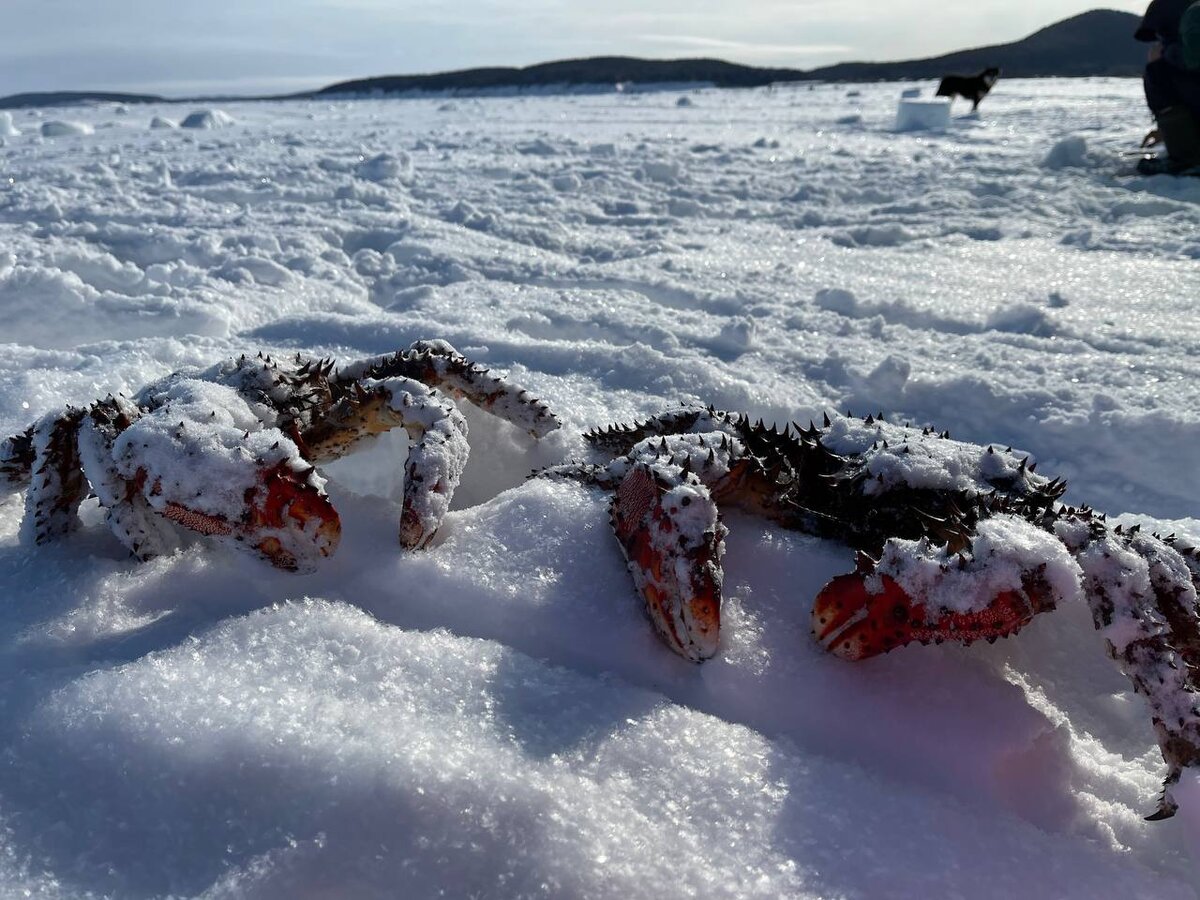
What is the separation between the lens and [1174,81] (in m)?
8.70

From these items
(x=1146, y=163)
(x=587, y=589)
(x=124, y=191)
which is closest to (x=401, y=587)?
(x=587, y=589)

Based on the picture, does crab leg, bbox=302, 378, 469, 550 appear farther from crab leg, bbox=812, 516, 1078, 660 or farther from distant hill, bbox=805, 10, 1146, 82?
distant hill, bbox=805, 10, 1146, 82

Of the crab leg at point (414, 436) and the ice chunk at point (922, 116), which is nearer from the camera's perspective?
the crab leg at point (414, 436)

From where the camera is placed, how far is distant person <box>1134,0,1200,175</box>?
26.3 ft

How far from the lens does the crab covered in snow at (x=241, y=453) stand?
1643 millimetres

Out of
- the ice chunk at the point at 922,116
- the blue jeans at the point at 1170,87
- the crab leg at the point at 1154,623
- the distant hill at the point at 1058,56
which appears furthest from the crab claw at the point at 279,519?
the distant hill at the point at 1058,56

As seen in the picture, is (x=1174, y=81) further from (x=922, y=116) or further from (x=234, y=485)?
(x=234, y=485)

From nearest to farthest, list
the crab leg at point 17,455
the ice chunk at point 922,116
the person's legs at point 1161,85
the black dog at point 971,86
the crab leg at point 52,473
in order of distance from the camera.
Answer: the crab leg at point 52,473 → the crab leg at point 17,455 → the person's legs at point 1161,85 → the ice chunk at point 922,116 → the black dog at point 971,86

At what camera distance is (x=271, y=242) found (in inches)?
239

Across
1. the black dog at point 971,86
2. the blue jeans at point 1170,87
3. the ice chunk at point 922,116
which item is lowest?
the ice chunk at point 922,116

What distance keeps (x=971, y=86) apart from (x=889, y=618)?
1935cm

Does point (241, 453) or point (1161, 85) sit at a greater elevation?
point (1161, 85)

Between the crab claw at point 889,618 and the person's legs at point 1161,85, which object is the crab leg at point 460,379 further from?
the person's legs at point 1161,85

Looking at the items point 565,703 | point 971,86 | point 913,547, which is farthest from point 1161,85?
point 565,703
